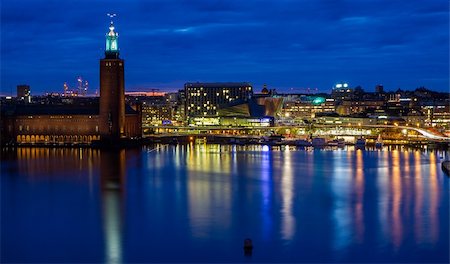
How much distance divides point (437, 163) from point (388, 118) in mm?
21068

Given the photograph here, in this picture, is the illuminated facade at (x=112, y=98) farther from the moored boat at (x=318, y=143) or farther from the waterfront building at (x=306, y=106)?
the waterfront building at (x=306, y=106)

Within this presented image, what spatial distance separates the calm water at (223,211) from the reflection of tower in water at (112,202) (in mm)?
25

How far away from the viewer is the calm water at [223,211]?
9.58m

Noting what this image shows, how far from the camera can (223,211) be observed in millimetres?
12117

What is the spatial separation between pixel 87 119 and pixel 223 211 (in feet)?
57.0

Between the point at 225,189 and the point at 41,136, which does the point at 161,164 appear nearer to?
the point at 225,189

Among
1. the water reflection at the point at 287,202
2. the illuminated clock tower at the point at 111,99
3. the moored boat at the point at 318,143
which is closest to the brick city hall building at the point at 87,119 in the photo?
the illuminated clock tower at the point at 111,99

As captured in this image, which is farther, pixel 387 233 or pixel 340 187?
pixel 340 187

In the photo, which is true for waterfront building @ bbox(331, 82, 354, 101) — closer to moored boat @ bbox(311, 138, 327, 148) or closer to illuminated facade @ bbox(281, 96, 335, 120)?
illuminated facade @ bbox(281, 96, 335, 120)

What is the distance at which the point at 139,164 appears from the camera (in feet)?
66.3

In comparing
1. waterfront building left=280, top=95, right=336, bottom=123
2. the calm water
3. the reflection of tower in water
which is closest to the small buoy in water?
the calm water

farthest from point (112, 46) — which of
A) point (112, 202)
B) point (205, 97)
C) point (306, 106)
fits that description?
point (306, 106)

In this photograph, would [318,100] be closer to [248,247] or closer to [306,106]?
[306,106]

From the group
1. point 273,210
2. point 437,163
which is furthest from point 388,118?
point 273,210
